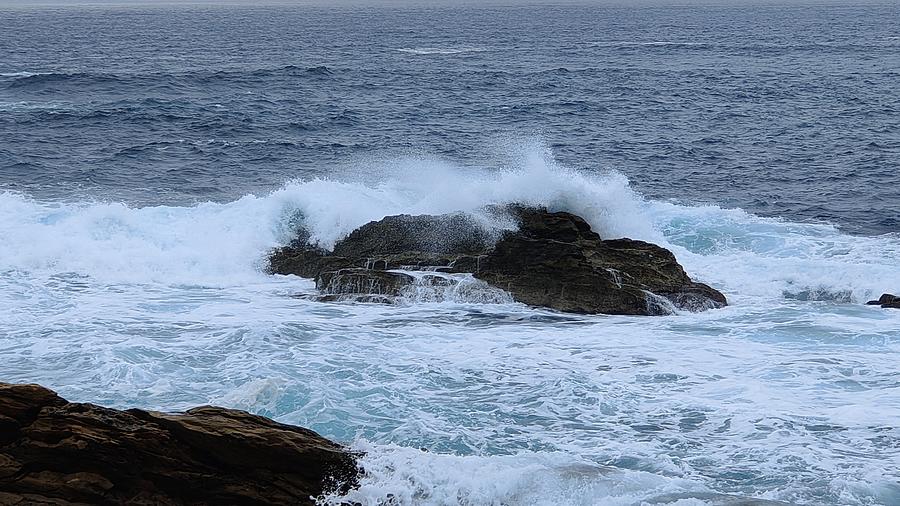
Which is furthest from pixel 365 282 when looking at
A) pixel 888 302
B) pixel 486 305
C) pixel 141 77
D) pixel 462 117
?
pixel 141 77

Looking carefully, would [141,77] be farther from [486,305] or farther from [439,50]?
[486,305]

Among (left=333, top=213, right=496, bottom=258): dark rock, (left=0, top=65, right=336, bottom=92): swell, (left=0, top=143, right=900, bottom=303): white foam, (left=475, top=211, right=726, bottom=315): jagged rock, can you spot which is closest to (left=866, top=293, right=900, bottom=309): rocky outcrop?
(left=0, top=143, right=900, bottom=303): white foam

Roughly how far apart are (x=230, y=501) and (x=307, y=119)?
2875 cm

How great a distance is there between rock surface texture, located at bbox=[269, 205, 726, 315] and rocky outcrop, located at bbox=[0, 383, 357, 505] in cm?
731

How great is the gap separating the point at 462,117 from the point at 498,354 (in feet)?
80.5

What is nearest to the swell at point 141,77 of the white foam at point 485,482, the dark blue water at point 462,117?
the dark blue water at point 462,117

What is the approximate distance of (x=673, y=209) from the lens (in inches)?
858

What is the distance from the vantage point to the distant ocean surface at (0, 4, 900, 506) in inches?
405

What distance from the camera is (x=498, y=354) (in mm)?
13328

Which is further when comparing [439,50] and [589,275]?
[439,50]

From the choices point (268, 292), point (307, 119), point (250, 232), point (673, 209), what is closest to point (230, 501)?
point (268, 292)

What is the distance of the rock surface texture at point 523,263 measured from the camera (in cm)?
1526

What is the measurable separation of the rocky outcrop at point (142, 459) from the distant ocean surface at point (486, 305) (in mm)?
845

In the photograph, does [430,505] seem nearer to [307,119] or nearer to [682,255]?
[682,255]
